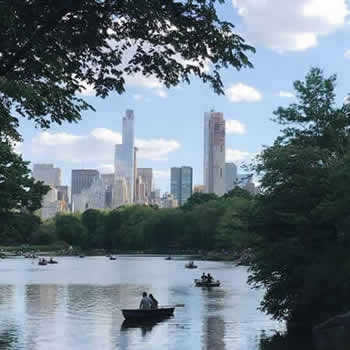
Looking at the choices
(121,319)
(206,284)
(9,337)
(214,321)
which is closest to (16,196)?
(9,337)

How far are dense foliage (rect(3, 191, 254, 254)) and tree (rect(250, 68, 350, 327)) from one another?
359 feet

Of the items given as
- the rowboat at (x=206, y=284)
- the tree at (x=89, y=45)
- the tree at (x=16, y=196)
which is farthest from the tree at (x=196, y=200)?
the tree at (x=89, y=45)

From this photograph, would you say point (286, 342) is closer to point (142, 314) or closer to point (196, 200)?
point (142, 314)

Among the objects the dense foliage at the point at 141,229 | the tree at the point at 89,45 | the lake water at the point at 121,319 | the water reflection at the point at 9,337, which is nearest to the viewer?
the tree at the point at 89,45

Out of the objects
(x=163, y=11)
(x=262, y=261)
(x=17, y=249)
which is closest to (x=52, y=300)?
(x=262, y=261)

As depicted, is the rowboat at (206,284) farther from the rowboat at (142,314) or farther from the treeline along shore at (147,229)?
the treeline along shore at (147,229)

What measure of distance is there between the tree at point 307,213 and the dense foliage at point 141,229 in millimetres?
109312

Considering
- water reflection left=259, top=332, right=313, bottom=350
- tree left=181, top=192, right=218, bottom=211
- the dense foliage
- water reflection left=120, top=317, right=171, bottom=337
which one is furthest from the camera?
tree left=181, top=192, right=218, bottom=211

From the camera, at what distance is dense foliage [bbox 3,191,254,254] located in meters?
146

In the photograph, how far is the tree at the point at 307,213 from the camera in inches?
866

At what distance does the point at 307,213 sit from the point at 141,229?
142 meters

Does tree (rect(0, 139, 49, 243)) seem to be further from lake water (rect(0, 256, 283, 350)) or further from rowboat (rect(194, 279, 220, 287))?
rowboat (rect(194, 279, 220, 287))

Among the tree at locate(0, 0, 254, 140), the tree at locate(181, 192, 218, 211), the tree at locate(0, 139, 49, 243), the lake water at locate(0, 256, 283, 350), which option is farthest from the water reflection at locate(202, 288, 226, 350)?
the tree at locate(181, 192, 218, 211)

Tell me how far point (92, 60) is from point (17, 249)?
170 meters
